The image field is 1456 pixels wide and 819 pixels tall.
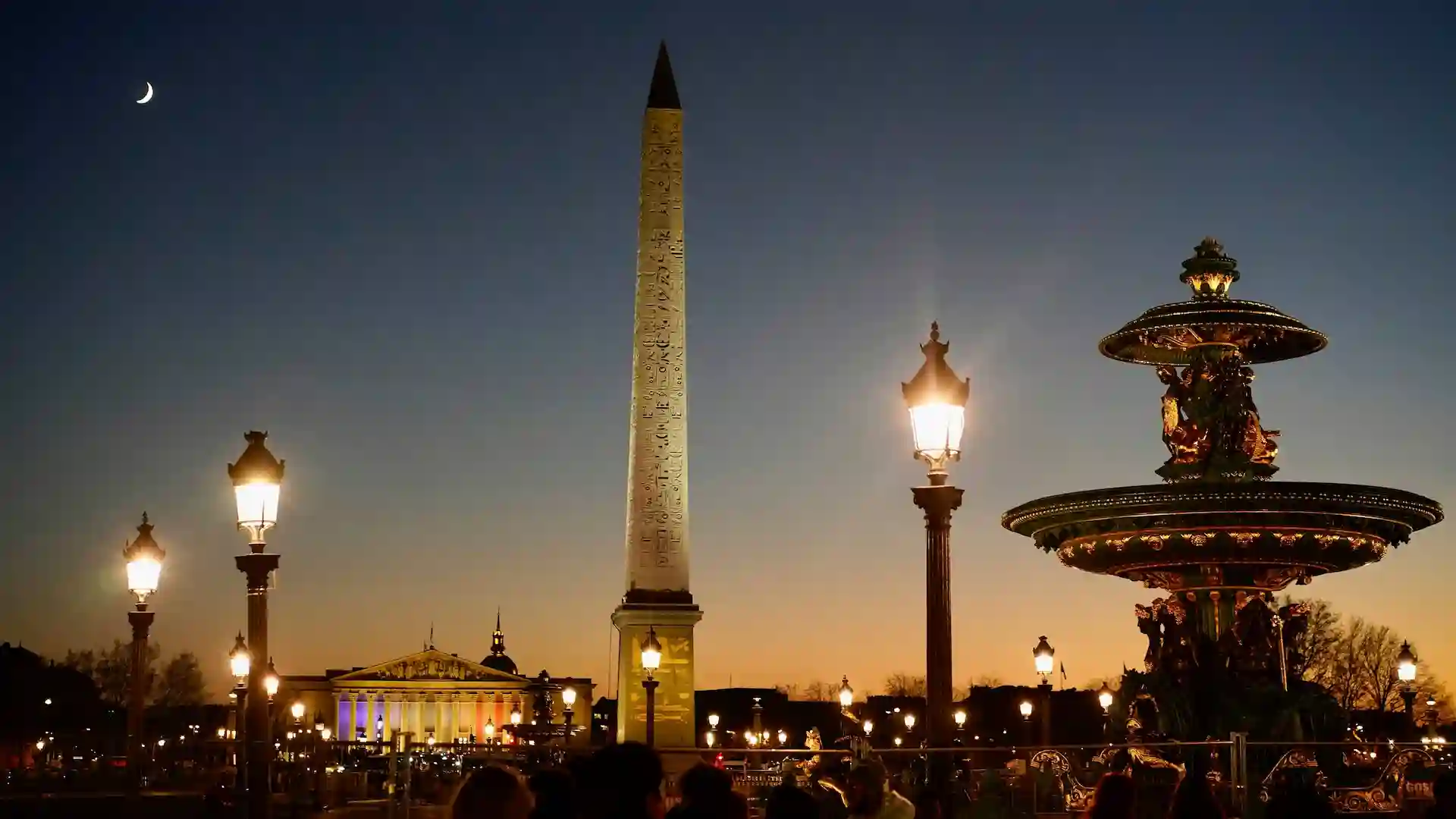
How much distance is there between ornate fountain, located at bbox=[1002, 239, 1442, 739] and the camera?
21.0m

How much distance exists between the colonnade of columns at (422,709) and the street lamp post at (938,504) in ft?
457

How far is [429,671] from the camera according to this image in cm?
15600

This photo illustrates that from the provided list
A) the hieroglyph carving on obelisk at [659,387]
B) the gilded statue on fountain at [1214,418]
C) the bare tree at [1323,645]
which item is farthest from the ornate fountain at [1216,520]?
the bare tree at [1323,645]

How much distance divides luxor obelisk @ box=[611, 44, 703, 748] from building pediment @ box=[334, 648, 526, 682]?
312ft

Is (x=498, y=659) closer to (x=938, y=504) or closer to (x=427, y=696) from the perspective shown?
(x=427, y=696)

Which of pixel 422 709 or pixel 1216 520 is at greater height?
pixel 1216 520

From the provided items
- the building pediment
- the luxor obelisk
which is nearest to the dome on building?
Answer: the building pediment

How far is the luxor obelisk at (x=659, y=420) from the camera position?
56.6 metres

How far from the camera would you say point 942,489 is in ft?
45.2

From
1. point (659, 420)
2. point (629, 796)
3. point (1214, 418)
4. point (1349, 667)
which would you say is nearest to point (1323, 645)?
point (1349, 667)

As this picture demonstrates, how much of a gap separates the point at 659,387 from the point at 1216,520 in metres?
36.5

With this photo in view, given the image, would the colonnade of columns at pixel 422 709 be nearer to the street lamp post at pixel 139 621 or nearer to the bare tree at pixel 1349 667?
the bare tree at pixel 1349 667

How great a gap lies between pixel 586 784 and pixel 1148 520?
47.8 feet

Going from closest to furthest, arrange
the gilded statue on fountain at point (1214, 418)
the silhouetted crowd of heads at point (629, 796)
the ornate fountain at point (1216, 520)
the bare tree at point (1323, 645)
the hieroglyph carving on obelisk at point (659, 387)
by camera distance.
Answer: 1. the silhouetted crowd of heads at point (629, 796)
2. the ornate fountain at point (1216, 520)
3. the gilded statue on fountain at point (1214, 418)
4. the hieroglyph carving on obelisk at point (659, 387)
5. the bare tree at point (1323, 645)
